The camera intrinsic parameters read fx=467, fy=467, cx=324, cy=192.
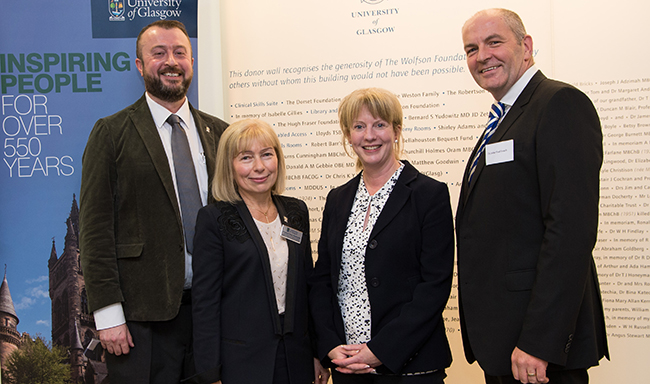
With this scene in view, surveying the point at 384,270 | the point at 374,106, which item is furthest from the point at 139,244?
the point at 374,106

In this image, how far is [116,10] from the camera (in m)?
3.21

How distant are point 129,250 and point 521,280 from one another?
5.84ft

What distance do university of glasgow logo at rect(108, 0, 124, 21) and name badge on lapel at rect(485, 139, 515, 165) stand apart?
2648mm

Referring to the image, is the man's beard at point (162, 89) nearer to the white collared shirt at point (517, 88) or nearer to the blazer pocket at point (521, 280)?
the white collared shirt at point (517, 88)

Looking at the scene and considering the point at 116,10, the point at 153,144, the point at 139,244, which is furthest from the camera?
the point at 116,10

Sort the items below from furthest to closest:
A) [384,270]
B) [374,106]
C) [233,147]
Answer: [233,147] → [374,106] → [384,270]

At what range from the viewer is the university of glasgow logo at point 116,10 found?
3.20 meters

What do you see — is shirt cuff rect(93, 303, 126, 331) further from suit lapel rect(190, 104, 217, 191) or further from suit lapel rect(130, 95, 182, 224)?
suit lapel rect(190, 104, 217, 191)

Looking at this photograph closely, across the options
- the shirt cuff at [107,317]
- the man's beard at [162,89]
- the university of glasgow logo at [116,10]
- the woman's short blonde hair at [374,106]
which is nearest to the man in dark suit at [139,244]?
the shirt cuff at [107,317]

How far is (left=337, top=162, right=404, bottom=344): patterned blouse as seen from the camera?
2.00 meters

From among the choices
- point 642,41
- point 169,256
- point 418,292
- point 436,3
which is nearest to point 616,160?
point 642,41

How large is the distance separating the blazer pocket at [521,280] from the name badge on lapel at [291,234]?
927mm

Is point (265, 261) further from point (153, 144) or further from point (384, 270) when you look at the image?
point (153, 144)

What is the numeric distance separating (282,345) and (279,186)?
758mm
